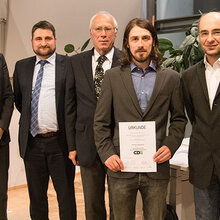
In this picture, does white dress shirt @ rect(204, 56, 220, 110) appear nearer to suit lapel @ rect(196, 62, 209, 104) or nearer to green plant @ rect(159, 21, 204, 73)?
suit lapel @ rect(196, 62, 209, 104)

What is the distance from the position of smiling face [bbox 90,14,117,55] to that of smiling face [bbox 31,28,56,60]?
41cm

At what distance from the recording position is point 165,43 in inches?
146

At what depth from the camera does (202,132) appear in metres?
1.90

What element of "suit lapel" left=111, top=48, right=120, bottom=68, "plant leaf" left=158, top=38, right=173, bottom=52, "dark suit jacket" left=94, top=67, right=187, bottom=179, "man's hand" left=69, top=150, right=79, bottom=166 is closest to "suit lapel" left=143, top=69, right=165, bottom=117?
"dark suit jacket" left=94, top=67, right=187, bottom=179

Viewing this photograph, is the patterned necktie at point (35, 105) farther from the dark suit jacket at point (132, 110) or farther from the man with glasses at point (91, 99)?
the dark suit jacket at point (132, 110)

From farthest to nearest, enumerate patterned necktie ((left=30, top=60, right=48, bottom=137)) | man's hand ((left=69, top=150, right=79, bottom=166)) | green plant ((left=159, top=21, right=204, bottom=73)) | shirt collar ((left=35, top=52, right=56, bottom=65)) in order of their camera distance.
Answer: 1. green plant ((left=159, top=21, right=204, bottom=73))
2. shirt collar ((left=35, top=52, right=56, bottom=65))
3. patterned necktie ((left=30, top=60, right=48, bottom=137))
4. man's hand ((left=69, top=150, right=79, bottom=166))

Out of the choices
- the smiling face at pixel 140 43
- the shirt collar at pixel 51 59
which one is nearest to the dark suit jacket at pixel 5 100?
the shirt collar at pixel 51 59

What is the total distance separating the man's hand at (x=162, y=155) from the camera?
6.21 feet

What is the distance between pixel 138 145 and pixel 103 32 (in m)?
0.82

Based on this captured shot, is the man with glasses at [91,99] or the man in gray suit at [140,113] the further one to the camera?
the man with glasses at [91,99]

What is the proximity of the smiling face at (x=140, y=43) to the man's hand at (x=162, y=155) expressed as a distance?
501 mm

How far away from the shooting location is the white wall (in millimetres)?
4293

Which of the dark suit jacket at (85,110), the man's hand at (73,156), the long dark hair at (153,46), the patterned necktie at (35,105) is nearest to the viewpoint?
the long dark hair at (153,46)

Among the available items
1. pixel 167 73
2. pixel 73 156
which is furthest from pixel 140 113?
pixel 73 156
